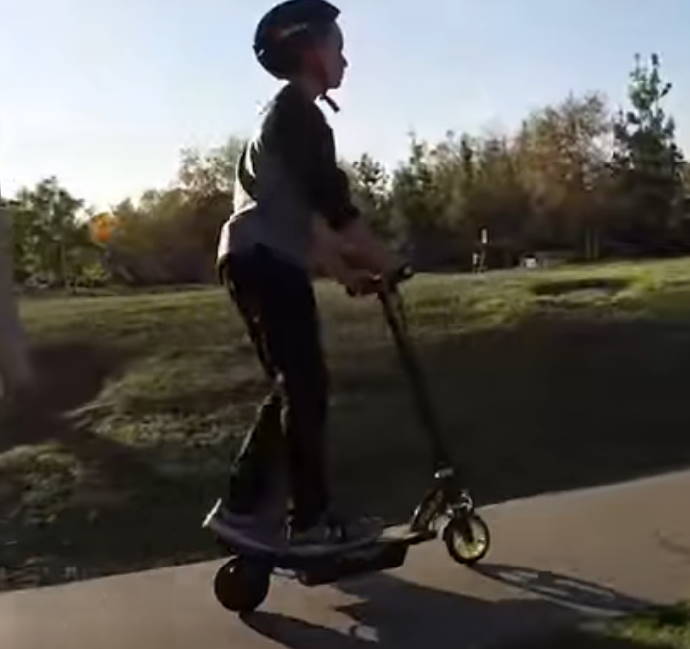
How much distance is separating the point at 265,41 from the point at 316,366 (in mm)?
1021

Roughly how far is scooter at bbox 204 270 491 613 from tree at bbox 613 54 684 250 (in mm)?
21589

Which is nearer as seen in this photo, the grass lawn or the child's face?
the child's face

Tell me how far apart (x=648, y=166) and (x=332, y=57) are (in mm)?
25795

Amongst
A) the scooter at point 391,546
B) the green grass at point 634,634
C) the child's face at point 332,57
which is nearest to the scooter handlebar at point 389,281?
the scooter at point 391,546

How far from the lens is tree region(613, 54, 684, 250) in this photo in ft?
89.4

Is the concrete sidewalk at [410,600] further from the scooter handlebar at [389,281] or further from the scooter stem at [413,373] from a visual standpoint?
the scooter handlebar at [389,281]

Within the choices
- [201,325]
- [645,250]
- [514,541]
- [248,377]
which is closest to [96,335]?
[201,325]

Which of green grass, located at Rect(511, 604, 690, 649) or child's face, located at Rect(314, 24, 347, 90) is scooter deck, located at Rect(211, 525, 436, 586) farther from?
child's face, located at Rect(314, 24, 347, 90)

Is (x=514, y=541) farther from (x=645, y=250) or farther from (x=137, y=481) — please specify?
(x=645, y=250)

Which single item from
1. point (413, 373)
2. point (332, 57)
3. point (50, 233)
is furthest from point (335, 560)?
point (50, 233)

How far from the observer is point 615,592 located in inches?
190

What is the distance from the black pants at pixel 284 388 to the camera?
4.67 m

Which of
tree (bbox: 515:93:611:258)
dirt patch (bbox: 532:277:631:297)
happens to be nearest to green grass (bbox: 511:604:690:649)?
dirt patch (bbox: 532:277:631:297)

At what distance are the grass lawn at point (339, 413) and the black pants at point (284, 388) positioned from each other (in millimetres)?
911
